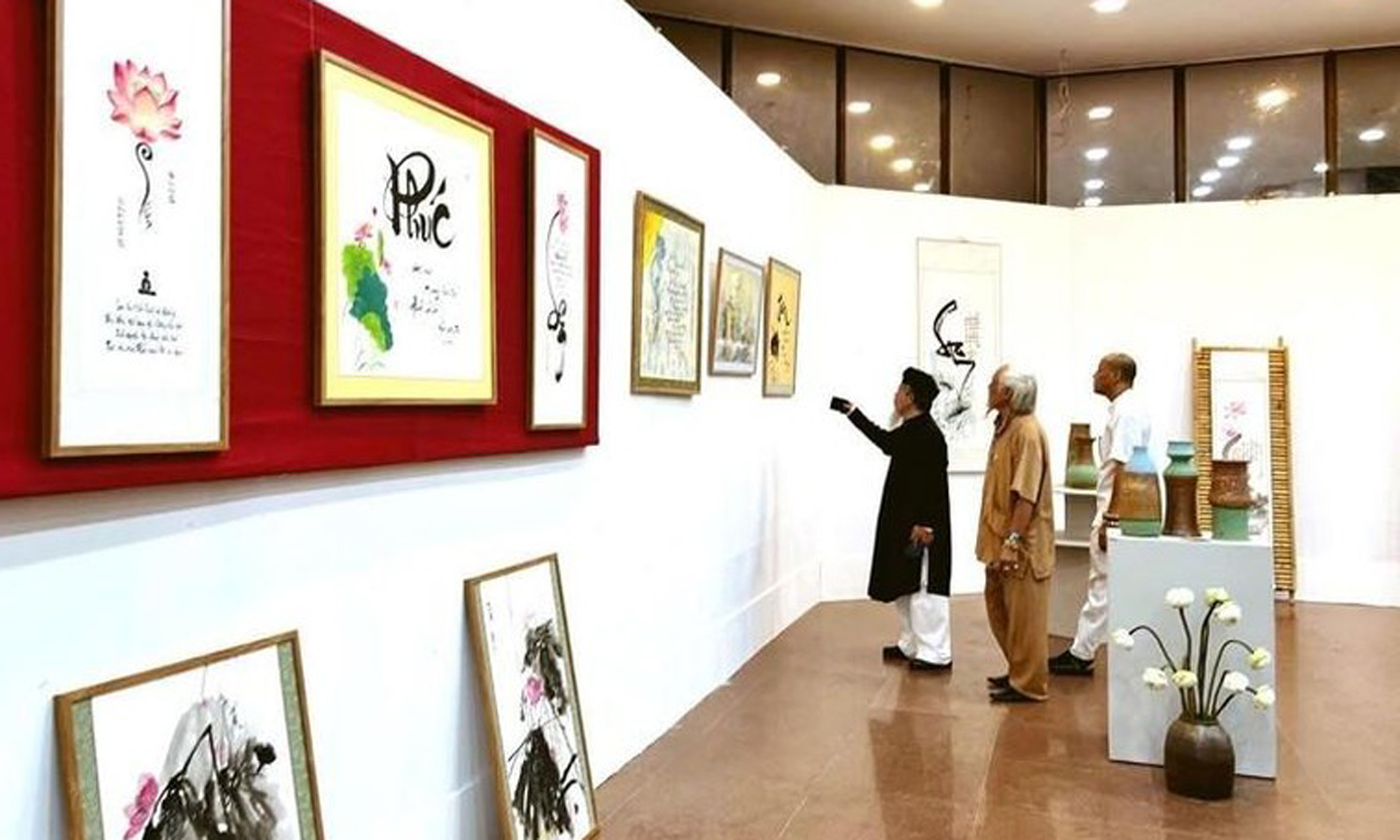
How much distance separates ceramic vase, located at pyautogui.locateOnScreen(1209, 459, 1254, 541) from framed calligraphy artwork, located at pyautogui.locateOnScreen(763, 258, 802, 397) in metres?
2.45

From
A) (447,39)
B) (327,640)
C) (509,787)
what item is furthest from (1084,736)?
(447,39)

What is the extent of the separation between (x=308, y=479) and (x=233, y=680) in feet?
1.42

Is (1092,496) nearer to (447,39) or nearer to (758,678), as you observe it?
(758,678)

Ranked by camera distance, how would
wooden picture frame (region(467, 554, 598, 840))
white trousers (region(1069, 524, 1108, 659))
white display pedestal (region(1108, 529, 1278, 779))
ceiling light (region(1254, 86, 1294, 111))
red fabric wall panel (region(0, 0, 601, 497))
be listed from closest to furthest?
red fabric wall panel (region(0, 0, 601, 497)) → wooden picture frame (region(467, 554, 598, 840)) → white display pedestal (region(1108, 529, 1278, 779)) → white trousers (region(1069, 524, 1108, 659)) → ceiling light (region(1254, 86, 1294, 111))

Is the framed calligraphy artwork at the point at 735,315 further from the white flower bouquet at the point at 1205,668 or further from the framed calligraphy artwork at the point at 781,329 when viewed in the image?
the white flower bouquet at the point at 1205,668

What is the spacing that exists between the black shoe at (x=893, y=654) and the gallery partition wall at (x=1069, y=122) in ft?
12.1

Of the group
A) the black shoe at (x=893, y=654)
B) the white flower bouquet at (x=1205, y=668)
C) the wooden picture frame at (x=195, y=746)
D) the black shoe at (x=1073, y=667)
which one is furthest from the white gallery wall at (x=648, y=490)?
the white flower bouquet at (x=1205, y=668)

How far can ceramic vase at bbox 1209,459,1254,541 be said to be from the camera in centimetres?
385

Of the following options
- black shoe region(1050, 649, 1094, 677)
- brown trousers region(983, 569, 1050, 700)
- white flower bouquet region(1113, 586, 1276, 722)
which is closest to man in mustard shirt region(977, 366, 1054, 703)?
brown trousers region(983, 569, 1050, 700)

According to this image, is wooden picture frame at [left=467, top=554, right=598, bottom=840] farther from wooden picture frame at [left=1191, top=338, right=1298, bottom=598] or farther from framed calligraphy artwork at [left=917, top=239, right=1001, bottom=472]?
wooden picture frame at [left=1191, top=338, right=1298, bottom=598]

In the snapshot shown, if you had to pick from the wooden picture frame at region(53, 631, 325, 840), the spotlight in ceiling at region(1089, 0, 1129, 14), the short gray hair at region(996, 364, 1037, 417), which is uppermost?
the spotlight in ceiling at region(1089, 0, 1129, 14)

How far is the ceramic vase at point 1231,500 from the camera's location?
385 cm

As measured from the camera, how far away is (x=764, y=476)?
223 inches

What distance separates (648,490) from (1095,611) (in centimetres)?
253
